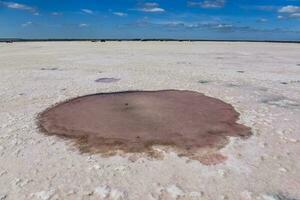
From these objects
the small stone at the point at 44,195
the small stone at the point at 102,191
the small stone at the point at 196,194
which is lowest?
the small stone at the point at 44,195

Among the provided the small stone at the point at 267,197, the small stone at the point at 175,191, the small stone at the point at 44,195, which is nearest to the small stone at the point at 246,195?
the small stone at the point at 267,197

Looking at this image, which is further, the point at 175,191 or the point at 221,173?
the point at 221,173

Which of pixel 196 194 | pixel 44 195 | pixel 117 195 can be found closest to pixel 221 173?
pixel 196 194

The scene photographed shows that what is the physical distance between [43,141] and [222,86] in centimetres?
973

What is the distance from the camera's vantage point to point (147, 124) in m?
9.41

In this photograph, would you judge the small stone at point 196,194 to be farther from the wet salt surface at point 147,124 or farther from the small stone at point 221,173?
the wet salt surface at point 147,124

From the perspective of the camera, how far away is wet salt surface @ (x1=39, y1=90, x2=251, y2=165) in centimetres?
777

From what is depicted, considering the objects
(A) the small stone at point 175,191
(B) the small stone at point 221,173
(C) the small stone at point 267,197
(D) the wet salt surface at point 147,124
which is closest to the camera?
(C) the small stone at point 267,197

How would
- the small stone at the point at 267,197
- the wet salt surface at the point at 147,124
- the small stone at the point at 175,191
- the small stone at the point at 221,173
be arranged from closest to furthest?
the small stone at the point at 267,197, the small stone at the point at 175,191, the small stone at the point at 221,173, the wet salt surface at the point at 147,124

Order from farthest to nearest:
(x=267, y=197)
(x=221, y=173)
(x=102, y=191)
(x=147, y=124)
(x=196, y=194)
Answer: (x=147, y=124), (x=221, y=173), (x=102, y=191), (x=196, y=194), (x=267, y=197)

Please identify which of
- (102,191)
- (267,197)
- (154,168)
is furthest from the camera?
(154,168)

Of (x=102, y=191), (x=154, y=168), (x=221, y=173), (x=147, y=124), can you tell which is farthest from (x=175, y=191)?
(x=147, y=124)

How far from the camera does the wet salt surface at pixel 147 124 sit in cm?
777

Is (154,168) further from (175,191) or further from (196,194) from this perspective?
(196,194)
